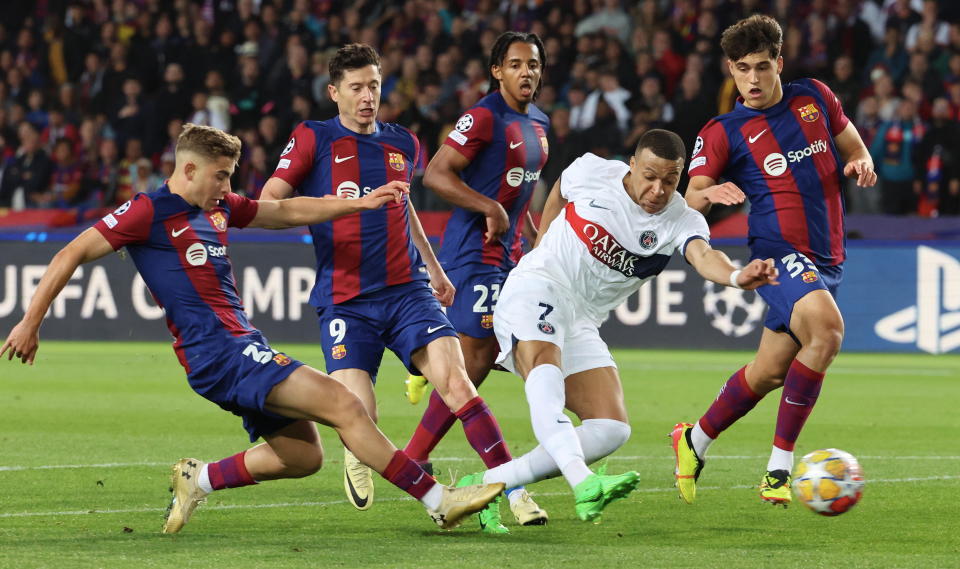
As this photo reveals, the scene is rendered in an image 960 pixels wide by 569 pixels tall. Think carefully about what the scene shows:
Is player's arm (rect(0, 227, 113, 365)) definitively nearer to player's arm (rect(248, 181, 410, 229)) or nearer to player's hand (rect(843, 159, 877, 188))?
player's arm (rect(248, 181, 410, 229))

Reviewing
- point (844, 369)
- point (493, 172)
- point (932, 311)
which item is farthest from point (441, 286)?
point (932, 311)

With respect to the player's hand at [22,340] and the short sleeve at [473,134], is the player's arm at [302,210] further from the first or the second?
the short sleeve at [473,134]

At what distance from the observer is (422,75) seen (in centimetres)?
1873

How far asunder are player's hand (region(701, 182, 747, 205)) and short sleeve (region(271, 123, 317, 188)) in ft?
6.22

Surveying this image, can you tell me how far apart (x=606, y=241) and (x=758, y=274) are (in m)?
0.98

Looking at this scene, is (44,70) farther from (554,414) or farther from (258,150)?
(554,414)

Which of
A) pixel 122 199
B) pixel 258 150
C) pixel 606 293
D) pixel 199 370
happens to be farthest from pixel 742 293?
pixel 199 370

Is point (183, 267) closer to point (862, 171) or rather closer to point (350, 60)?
point (350, 60)

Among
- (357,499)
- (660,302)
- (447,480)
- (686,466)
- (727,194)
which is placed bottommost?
(660,302)

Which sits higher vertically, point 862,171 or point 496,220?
point 862,171

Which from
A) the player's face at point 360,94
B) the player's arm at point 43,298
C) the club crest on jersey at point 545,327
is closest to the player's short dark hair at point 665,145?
the club crest on jersey at point 545,327

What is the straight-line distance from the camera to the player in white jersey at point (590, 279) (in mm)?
6203

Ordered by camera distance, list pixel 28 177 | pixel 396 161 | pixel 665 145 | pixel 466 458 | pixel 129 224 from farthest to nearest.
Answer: pixel 28 177 < pixel 466 458 < pixel 396 161 < pixel 665 145 < pixel 129 224

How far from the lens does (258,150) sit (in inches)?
717
